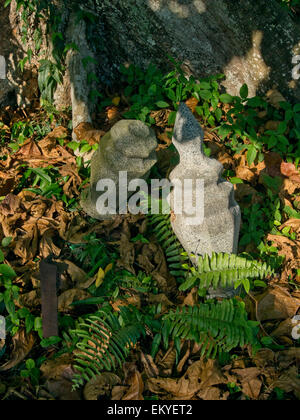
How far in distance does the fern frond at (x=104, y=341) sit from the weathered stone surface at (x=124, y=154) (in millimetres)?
1109

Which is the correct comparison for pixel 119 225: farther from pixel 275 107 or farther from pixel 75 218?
pixel 275 107

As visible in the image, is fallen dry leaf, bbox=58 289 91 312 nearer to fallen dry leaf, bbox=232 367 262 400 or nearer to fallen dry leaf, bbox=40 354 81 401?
fallen dry leaf, bbox=40 354 81 401

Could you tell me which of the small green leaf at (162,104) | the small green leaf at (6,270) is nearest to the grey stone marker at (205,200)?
the small green leaf at (6,270)

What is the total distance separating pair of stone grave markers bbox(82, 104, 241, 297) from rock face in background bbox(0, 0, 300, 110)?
1369 millimetres

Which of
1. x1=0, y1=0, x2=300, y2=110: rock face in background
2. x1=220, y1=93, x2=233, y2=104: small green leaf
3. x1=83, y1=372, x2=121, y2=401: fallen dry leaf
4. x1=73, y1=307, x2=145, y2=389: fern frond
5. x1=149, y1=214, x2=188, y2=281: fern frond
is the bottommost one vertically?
x1=83, y1=372, x2=121, y2=401: fallen dry leaf

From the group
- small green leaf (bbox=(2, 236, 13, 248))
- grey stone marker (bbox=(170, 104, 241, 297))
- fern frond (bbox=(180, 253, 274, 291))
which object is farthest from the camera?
small green leaf (bbox=(2, 236, 13, 248))

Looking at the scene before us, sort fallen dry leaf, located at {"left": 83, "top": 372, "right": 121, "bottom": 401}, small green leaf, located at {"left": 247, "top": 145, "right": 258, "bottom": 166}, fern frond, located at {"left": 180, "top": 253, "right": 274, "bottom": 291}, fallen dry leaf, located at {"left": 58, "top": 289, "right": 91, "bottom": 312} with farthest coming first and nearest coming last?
small green leaf, located at {"left": 247, "top": 145, "right": 258, "bottom": 166} → fallen dry leaf, located at {"left": 58, "top": 289, "right": 91, "bottom": 312} → fern frond, located at {"left": 180, "top": 253, "right": 274, "bottom": 291} → fallen dry leaf, located at {"left": 83, "top": 372, "right": 121, "bottom": 401}

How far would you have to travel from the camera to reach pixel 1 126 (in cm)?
467

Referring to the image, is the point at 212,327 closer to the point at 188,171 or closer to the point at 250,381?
the point at 250,381

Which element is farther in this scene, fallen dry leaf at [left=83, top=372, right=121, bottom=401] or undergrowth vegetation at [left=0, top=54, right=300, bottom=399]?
undergrowth vegetation at [left=0, top=54, right=300, bottom=399]

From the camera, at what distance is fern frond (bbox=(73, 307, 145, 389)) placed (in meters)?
2.45

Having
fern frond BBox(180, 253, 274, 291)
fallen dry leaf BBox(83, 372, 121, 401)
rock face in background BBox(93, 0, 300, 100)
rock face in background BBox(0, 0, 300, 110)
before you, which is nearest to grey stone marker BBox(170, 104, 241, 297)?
fern frond BBox(180, 253, 274, 291)

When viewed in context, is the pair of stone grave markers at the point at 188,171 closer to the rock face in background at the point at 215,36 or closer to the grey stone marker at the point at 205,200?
the grey stone marker at the point at 205,200
